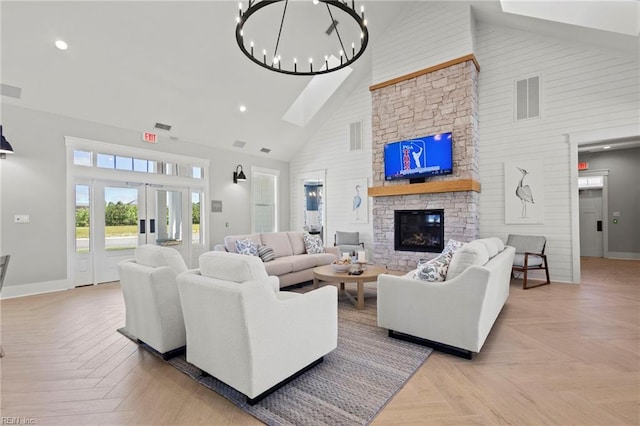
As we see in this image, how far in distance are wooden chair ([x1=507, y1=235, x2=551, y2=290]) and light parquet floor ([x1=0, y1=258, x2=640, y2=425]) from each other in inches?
49.8

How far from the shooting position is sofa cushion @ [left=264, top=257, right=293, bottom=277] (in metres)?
4.36

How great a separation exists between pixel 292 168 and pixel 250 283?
23.8ft

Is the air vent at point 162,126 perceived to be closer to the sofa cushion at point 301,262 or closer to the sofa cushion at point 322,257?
the sofa cushion at point 301,262

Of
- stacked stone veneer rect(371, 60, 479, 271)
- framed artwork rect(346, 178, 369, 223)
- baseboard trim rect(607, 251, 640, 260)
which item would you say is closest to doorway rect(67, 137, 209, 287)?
framed artwork rect(346, 178, 369, 223)

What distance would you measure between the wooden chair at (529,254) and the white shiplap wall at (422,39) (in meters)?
3.47

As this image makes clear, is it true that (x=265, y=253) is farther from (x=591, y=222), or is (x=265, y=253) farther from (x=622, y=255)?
(x=622, y=255)

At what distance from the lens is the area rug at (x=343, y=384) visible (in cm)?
176

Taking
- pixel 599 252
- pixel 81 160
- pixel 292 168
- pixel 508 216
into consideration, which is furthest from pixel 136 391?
pixel 599 252

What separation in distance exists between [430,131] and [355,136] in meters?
2.25

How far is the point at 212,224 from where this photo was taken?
22.8 ft

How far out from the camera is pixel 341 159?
7762 millimetres

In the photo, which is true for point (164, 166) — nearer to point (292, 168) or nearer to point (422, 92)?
point (292, 168)

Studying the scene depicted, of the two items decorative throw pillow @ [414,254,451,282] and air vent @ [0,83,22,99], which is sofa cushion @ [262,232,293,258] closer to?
decorative throw pillow @ [414,254,451,282]

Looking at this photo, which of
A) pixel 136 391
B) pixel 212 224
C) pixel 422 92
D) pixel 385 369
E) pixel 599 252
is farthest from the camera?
pixel 599 252
